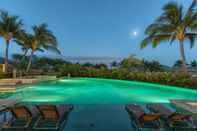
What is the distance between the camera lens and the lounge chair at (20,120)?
524 cm

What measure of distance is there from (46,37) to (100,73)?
304 inches

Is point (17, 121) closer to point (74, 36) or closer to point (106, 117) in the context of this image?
point (106, 117)

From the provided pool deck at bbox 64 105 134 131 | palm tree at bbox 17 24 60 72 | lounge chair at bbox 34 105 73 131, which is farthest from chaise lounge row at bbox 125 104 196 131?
palm tree at bbox 17 24 60 72

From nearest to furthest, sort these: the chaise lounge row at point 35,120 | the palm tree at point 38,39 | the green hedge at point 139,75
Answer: the chaise lounge row at point 35,120
the green hedge at point 139,75
the palm tree at point 38,39

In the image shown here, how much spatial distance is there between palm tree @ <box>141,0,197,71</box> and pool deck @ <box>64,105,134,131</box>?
1099cm

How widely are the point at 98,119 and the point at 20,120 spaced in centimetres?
207

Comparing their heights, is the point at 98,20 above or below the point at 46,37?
above

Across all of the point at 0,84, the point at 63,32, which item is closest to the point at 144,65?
the point at 63,32

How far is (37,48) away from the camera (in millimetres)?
26250

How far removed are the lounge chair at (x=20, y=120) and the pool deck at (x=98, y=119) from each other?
38.5 inches

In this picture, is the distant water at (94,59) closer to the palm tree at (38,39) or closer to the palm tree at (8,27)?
the palm tree at (38,39)

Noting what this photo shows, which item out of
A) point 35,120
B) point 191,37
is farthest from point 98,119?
point 191,37

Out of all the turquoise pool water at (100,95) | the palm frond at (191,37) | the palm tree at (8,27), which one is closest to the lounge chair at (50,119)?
the turquoise pool water at (100,95)

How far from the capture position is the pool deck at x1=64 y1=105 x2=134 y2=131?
5289 millimetres
